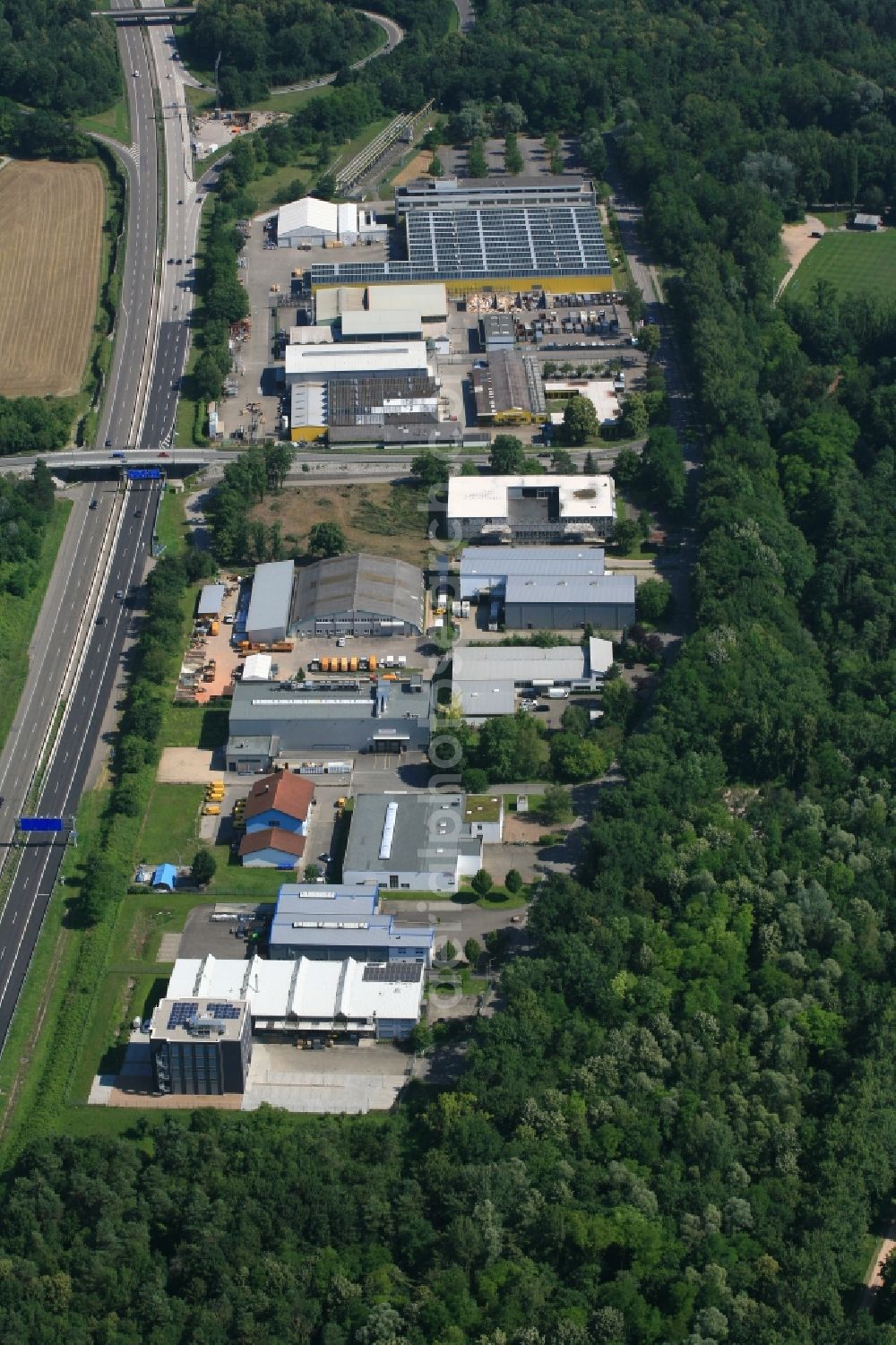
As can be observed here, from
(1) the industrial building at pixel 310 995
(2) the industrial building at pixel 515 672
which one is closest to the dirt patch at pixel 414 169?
(2) the industrial building at pixel 515 672

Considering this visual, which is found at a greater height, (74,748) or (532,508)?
(532,508)

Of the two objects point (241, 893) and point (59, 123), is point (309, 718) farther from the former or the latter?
point (59, 123)

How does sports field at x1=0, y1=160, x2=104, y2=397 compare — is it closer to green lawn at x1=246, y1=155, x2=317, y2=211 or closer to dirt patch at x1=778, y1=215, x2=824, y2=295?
green lawn at x1=246, y1=155, x2=317, y2=211

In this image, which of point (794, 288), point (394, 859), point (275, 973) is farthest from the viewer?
point (794, 288)

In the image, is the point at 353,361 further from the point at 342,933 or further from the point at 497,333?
Result: the point at 342,933

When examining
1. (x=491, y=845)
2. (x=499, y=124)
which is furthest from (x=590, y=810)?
(x=499, y=124)

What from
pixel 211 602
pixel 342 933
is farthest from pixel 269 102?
pixel 342 933

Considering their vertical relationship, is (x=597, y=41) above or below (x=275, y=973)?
above
